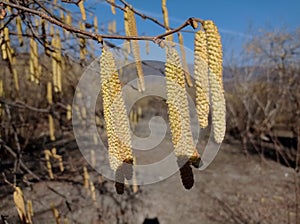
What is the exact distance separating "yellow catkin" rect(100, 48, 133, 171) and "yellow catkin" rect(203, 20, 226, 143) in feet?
0.43

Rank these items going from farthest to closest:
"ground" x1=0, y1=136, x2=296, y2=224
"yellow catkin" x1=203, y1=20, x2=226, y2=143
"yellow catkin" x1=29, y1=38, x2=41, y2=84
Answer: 1. "ground" x1=0, y1=136, x2=296, y2=224
2. "yellow catkin" x1=29, y1=38, x2=41, y2=84
3. "yellow catkin" x1=203, y1=20, x2=226, y2=143

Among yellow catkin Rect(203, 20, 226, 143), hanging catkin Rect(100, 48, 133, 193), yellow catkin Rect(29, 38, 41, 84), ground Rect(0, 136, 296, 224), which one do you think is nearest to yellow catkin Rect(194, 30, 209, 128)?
yellow catkin Rect(203, 20, 226, 143)

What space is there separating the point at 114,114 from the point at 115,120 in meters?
0.01

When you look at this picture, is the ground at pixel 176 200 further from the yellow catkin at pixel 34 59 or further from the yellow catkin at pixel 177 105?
the yellow catkin at pixel 177 105

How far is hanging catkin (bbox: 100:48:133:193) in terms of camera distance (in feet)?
1.54

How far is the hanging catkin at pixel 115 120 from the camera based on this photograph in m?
0.47

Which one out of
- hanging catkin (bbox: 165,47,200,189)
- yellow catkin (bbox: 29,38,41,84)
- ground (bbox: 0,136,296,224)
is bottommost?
ground (bbox: 0,136,296,224)

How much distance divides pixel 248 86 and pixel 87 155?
10.6 ft

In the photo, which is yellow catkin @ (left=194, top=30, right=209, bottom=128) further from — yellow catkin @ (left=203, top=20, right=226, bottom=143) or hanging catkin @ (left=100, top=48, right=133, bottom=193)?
hanging catkin @ (left=100, top=48, right=133, bottom=193)

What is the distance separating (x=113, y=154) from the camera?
48 cm

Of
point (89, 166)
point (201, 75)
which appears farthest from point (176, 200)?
A: point (201, 75)

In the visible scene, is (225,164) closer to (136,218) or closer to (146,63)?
(136,218)

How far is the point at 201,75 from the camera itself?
0.42m

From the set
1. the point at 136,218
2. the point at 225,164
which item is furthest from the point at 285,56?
the point at 136,218
